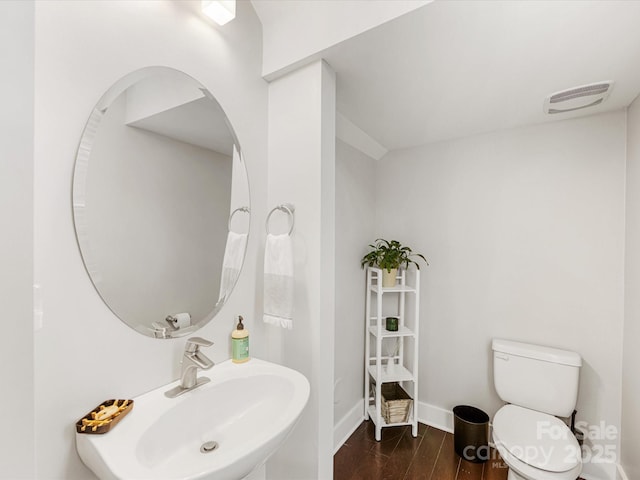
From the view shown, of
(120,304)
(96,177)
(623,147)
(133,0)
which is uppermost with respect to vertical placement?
(133,0)

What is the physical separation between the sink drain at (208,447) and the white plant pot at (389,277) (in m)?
1.51

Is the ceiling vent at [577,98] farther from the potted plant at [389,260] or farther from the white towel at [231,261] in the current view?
the white towel at [231,261]

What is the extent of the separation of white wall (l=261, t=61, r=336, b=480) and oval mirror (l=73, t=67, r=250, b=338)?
0.26 meters

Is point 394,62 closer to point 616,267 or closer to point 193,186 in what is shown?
point 193,186

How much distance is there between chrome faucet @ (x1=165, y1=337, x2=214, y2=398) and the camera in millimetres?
1015

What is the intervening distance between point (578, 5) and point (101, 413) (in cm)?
200

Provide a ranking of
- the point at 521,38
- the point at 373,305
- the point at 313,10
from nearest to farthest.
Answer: the point at 521,38, the point at 313,10, the point at 373,305

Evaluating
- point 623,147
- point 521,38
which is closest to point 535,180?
point 623,147

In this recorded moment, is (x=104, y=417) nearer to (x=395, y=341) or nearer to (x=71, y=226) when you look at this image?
(x=71, y=226)

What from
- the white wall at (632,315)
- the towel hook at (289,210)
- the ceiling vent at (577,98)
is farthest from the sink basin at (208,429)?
the ceiling vent at (577,98)

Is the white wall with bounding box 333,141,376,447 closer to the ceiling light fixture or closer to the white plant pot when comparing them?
the white plant pot

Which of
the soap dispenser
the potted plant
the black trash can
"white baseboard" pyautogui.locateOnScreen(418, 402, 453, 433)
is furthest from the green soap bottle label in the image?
"white baseboard" pyautogui.locateOnScreen(418, 402, 453, 433)

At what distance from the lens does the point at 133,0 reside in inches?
→ 37.1

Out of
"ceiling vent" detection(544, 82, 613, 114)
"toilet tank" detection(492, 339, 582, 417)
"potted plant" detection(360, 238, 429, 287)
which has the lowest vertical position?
"toilet tank" detection(492, 339, 582, 417)
